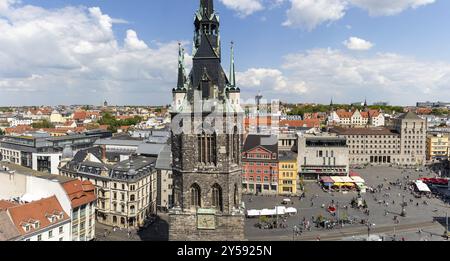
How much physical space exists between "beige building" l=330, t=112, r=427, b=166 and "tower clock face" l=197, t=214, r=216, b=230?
224ft

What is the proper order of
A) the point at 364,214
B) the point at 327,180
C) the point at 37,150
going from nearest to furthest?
the point at 364,214 < the point at 327,180 < the point at 37,150

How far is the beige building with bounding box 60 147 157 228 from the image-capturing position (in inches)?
1496

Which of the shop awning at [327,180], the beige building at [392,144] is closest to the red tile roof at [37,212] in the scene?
the shop awning at [327,180]

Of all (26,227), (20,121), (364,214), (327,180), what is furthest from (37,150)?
(20,121)

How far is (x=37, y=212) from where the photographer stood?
84.1 feet

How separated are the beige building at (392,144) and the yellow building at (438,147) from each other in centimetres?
439

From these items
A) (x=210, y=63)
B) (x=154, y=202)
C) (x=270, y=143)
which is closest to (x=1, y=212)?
(x=210, y=63)

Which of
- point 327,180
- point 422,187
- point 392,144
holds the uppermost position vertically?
point 392,144

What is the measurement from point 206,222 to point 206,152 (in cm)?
324

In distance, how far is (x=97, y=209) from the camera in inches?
1548

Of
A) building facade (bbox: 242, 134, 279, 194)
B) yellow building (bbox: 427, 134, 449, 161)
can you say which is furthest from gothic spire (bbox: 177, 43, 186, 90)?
yellow building (bbox: 427, 134, 449, 161)

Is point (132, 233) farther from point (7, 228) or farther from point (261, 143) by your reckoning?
point (261, 143)

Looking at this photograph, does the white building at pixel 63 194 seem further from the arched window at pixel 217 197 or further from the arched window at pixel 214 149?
the arched window at pixel 214 149
